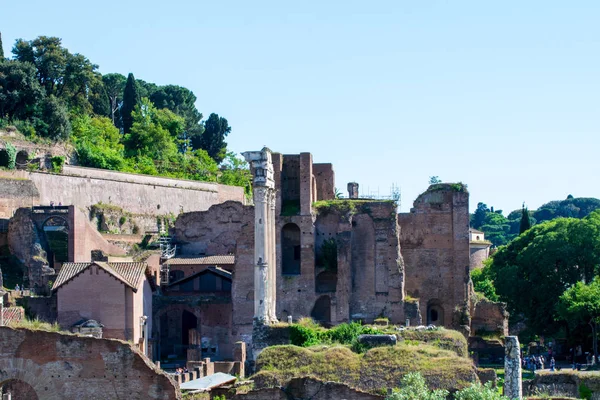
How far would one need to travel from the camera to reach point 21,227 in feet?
164

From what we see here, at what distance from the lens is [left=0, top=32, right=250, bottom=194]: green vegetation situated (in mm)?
61719

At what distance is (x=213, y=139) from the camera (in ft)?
274

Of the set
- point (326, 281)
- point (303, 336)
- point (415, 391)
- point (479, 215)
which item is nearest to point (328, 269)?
point (326, 281)

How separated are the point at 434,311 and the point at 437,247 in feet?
9.67

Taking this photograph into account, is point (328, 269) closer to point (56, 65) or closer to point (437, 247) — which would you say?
point (437, 247)

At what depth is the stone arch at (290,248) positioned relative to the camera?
50.5 m

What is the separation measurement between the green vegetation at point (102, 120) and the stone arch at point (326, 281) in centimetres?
1578

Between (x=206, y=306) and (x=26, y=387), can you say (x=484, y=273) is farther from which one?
(x=26, y=387)

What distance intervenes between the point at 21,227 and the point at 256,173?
12.2 meters

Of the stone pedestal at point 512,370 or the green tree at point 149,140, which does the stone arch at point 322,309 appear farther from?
the green tree at point 149,140

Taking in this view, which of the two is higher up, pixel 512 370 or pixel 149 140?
pixel 149 140

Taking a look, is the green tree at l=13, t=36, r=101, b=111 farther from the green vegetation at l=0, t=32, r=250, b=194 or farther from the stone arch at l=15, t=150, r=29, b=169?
the stone arch at l=15, t=150, r=29, b=169

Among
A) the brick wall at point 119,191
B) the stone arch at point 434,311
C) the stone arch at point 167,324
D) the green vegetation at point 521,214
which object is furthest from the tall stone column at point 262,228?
the green vegetation at point 521,214

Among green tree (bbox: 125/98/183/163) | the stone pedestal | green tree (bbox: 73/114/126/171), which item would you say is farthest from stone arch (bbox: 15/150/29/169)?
the stone pedestal
